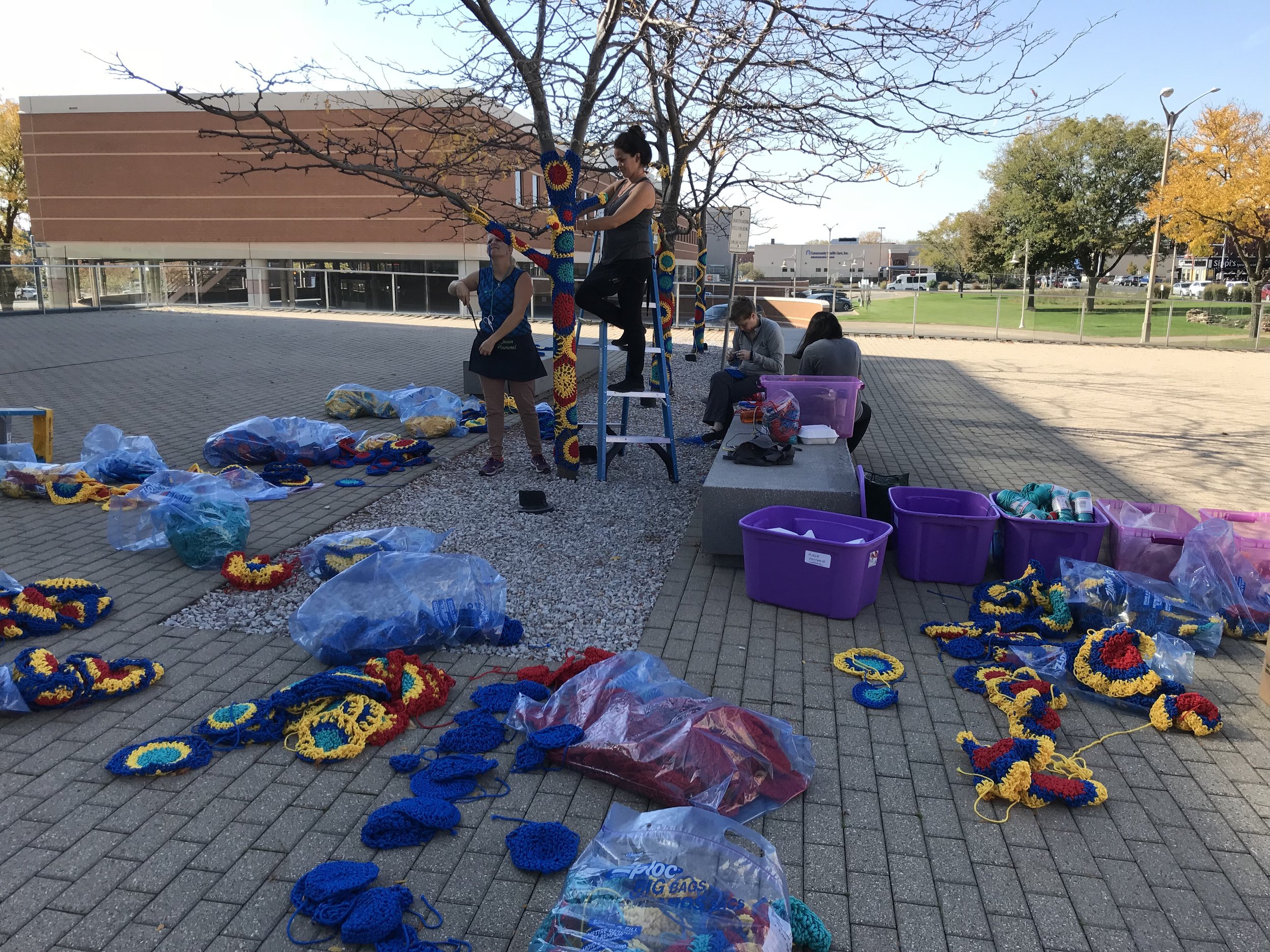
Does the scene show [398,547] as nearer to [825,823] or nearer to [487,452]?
[825,823]

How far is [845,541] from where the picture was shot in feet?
16.2

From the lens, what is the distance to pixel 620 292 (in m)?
7.29

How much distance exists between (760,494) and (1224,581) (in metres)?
2.53

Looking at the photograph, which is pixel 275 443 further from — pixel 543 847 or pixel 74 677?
pixel 543 847

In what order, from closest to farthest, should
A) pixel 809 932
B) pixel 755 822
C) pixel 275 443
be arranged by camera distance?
pixel 809 932 < pixel 755 822 < pixel 275 443

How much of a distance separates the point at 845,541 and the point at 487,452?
463cm

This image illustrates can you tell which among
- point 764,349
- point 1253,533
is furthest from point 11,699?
point 764,349

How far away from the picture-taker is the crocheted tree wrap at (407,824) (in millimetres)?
2812

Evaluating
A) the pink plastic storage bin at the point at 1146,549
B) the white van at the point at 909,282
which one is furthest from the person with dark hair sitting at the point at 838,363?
the white van at the point at 909,282

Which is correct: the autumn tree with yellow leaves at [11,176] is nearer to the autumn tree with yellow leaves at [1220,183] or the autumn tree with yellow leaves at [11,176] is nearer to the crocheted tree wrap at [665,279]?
the crocheted tree wrap at [665,279]

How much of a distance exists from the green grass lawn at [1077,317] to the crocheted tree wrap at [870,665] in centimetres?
2658

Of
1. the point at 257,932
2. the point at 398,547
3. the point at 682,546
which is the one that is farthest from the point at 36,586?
the point at 682,546

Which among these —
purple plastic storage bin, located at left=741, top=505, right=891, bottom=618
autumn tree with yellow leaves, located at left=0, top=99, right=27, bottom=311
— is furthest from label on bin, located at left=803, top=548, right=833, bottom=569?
autumn tree with yellow leaves, located at left=0, top=99, right=27, bottom=311

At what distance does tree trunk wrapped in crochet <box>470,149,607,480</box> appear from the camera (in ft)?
23.2
